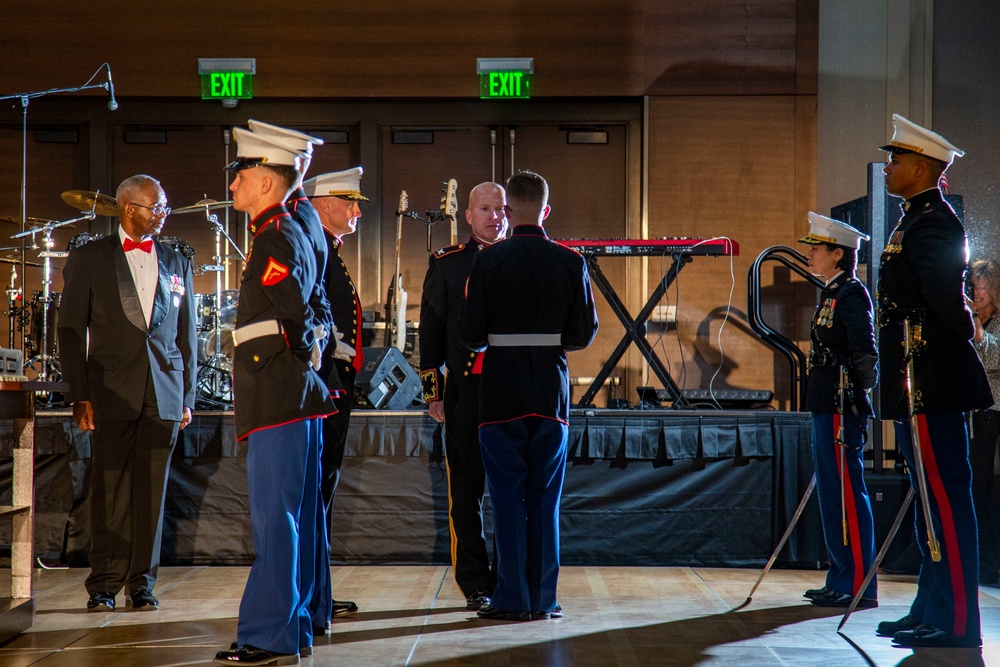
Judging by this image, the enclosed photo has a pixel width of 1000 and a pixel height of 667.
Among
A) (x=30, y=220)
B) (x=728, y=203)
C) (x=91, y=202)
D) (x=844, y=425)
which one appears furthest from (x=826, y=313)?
(x=30, y=220)

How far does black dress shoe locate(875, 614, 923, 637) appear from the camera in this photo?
3.34 meters

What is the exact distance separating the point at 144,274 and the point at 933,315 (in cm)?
290

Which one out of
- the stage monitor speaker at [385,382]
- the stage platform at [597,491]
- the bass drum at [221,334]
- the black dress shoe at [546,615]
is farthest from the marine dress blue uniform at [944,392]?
the bass drum at [221,334]

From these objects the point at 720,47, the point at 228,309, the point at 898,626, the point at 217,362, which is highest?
the point at 720,47

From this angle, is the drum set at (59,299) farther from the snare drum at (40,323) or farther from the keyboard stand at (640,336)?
the keyboard stand at (640,336)

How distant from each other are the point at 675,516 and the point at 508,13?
4217 millimetres

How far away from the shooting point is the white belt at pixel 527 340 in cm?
354

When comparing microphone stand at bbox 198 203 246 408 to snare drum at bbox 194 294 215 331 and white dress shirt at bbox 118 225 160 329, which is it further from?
white dress shirt at bbox 118 225 160 329

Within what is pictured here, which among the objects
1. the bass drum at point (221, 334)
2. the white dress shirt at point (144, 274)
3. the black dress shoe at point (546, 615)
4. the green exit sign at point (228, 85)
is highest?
the green exit sign at point (228, 85)

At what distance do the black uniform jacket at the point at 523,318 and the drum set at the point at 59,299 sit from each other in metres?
3.21

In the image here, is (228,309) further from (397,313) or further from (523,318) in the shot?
(523,318)

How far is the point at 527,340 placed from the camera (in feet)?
11.6

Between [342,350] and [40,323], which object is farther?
[40,323]

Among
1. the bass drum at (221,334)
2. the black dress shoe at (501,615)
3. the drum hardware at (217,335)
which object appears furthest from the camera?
the bass drum at (221,334)
